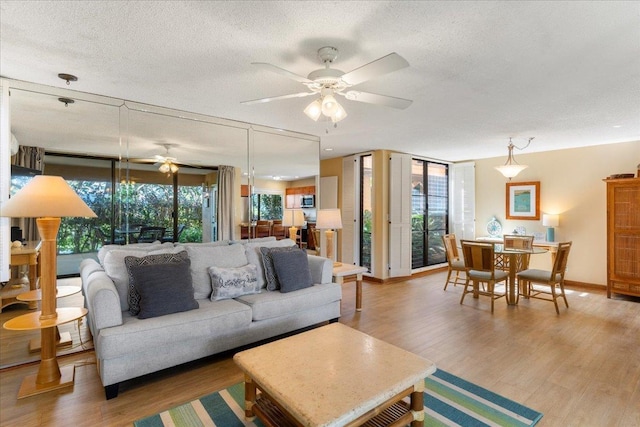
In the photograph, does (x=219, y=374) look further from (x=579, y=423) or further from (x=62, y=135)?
(x=62, y=135)

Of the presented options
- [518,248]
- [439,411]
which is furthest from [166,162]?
[518,248]

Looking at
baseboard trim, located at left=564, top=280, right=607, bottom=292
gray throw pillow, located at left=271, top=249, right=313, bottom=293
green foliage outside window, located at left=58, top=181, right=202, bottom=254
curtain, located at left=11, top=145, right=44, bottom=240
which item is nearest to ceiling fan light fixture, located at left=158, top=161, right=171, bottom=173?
green foliage outside window, located at left=58, top=181, right=202, bottom=254

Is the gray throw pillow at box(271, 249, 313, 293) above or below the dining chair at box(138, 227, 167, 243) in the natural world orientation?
below

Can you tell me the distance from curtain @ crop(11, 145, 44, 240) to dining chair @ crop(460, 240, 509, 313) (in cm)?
498

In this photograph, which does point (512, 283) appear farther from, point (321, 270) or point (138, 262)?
point (138, 262)

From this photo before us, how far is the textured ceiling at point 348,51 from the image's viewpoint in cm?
178

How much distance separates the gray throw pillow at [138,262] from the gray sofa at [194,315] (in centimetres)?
10

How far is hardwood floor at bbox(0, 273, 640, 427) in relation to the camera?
215cm

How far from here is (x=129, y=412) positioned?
2135 millimetres

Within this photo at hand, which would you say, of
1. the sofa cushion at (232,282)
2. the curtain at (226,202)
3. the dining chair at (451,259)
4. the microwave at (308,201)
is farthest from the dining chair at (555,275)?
Result: the microwave at (308,201)

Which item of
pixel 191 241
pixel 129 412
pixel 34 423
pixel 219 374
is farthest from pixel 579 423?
pixel 191 241

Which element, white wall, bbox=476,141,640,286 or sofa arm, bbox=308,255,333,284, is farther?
white wall, bbox=476,141,640,286

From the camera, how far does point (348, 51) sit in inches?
87.5

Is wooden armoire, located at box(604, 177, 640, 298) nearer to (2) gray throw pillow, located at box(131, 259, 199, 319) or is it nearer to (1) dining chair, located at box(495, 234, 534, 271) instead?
(1) dining chair, located at box(495, 234, 534, 271)
